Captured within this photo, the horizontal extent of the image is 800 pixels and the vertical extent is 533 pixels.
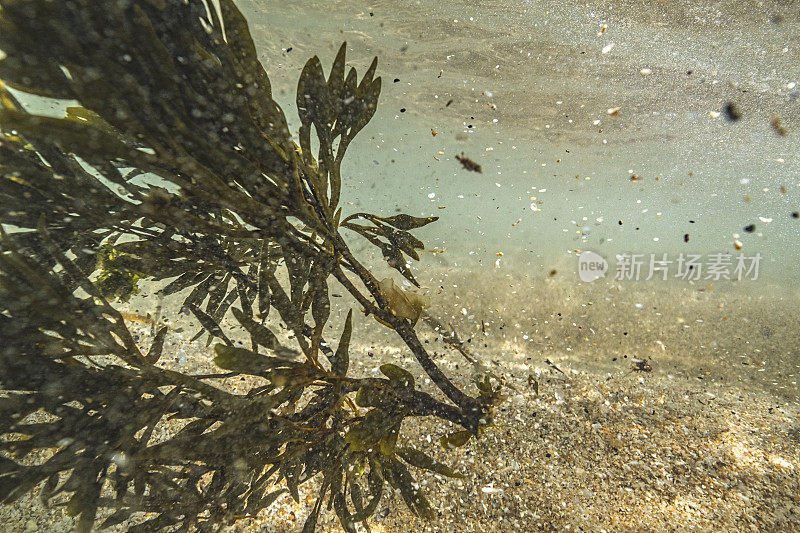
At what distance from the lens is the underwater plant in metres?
1.15

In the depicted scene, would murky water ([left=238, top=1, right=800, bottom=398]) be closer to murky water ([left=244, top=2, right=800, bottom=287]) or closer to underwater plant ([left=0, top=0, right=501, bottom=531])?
murky water ([left=244, top=2, right=800, bottom=287])

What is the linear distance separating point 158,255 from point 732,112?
16061 mm

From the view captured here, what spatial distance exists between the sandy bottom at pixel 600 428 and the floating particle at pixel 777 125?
8.51 metres

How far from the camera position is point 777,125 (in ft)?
39.6

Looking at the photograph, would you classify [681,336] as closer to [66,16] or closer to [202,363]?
[202,363]

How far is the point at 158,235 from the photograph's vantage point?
1.93 metres

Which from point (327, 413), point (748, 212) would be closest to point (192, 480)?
point (327, 413)

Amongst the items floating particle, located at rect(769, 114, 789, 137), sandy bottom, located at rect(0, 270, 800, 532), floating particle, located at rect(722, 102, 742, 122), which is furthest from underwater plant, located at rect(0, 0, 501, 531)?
floating particle, located at rect(769, 114, 789, 137)

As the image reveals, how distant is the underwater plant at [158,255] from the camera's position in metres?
1.15

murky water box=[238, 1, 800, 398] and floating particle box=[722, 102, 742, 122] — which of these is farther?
floating particle box=[722, 102, 742, 122]

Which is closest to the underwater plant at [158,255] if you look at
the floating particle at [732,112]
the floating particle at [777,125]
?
the floating particle at [732,112]

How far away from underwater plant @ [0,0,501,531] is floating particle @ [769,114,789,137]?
619 inches

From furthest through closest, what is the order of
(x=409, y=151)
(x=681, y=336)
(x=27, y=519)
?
1. (x=409, y=151)
2. (x=681, y=336)
3. (x=27, y=519)

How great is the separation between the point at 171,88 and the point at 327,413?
1.50 m
